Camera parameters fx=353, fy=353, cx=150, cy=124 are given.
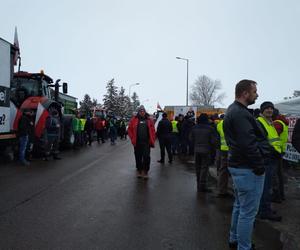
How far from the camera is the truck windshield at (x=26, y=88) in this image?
13938mm

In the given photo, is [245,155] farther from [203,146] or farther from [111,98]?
[111,98]

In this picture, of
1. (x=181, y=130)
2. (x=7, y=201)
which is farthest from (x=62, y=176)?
(x=181, y=130)

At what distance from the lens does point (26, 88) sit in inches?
555

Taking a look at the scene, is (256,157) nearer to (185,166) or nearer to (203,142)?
(203,142)

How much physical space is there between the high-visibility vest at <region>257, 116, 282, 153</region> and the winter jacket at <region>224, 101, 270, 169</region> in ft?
5.05

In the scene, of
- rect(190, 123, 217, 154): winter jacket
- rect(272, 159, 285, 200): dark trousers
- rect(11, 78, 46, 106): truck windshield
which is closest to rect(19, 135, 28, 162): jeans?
rect(11, 78, 46, 106): truck windshield

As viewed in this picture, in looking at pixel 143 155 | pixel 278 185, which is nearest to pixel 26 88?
pixel 143 155

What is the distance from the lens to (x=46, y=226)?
5.09 m

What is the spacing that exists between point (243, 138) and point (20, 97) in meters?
11.9

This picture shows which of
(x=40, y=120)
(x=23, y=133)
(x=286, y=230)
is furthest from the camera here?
(x=40, y=120)

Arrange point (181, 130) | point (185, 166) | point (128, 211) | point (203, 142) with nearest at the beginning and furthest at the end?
1. point (128, 211)
2. point (203, 142)
3. point (185, 166)
4. point (181, 130)

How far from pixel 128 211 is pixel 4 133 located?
21.9ft

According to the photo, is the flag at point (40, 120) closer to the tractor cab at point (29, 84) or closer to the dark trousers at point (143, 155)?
the tractor cab at point (29, 84)

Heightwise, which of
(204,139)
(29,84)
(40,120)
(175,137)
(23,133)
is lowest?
(175,137)
